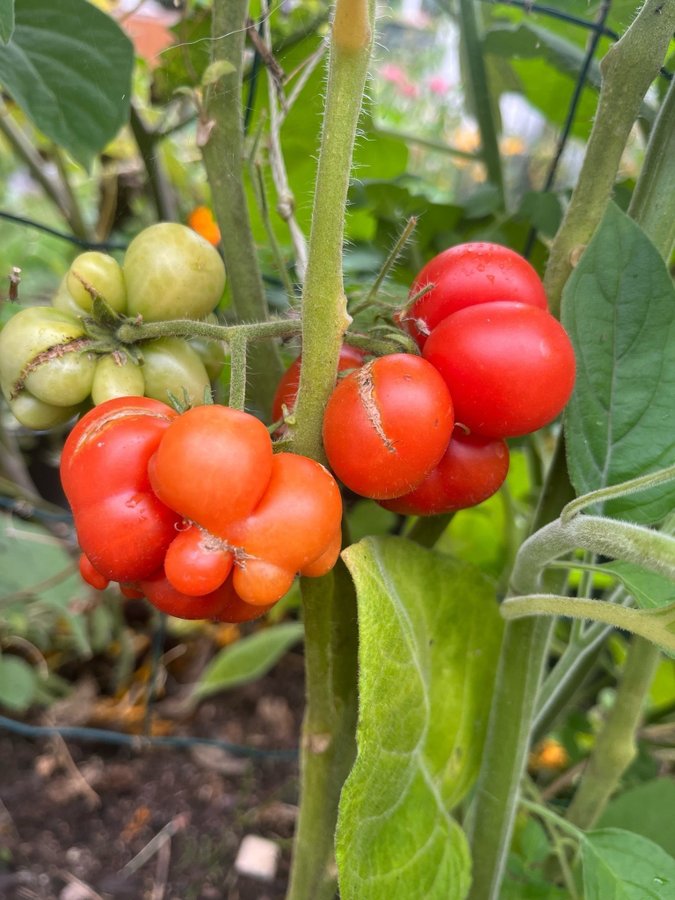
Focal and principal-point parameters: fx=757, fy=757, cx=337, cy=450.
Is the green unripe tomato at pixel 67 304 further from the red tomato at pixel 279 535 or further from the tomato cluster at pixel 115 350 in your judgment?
the red tomato at pixel 279 535

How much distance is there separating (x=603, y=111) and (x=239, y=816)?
957 mm

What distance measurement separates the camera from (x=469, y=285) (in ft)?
1.37

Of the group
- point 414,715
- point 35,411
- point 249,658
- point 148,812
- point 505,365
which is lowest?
point 148,812

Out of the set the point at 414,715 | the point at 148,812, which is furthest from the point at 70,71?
the point at 148,812

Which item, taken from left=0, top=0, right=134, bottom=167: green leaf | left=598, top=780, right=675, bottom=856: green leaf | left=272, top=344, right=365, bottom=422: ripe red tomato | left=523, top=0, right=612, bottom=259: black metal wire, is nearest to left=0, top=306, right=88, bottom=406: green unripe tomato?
left=272, top=344, right=365, bottom=422: ripe red tomato

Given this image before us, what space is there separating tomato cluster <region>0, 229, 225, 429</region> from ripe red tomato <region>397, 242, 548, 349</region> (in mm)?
126

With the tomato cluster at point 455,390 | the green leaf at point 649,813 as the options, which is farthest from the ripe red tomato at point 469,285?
the green leaf at point 649,813

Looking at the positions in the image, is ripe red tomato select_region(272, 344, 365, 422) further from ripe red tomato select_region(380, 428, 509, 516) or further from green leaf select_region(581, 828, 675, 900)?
green leaf select_region(581, 828, 675, 900)

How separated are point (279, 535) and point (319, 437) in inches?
2.8

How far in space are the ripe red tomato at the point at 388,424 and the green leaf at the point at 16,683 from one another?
0.85 metres

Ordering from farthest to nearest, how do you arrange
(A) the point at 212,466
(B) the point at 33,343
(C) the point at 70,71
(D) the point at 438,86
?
1. (D) the point at 438,86
2. (C) the point at 70,71
3. (B) the point at 33,343
4. (A) the point at 212,466

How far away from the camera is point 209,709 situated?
120 centimetres

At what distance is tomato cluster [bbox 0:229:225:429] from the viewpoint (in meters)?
0.42

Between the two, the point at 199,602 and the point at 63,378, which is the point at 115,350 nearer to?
the point at 63,378
